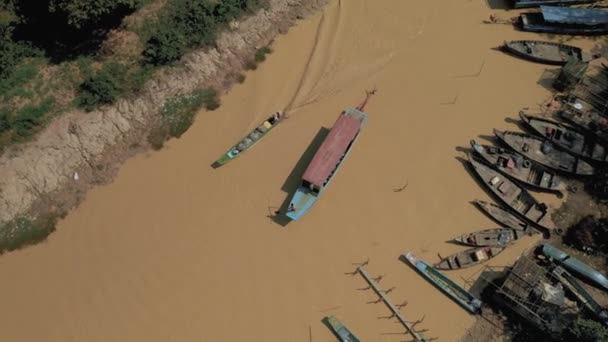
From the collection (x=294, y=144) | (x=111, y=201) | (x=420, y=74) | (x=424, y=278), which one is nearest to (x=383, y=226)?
(x=424, y=278)

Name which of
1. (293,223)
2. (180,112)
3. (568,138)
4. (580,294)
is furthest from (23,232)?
(568,138)

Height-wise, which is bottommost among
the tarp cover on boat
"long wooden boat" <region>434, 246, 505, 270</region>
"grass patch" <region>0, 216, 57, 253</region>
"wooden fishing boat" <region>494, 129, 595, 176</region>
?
"grass patch" <region>0, 216, 57, 253</region>

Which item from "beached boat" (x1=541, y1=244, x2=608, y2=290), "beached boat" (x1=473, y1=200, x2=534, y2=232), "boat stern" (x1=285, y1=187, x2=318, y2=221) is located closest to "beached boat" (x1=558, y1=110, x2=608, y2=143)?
"beached boat" (x1=473, y1=200, x2=534, y2=232)

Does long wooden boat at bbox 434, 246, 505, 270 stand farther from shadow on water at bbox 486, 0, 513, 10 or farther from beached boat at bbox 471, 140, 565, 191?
shadow on water at bbox 486, 0, 513, 10

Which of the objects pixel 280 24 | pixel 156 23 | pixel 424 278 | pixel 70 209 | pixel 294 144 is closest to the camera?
pixel 424 278

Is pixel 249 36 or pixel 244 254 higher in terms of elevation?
pixel 249 36

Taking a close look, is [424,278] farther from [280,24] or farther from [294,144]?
[280,24]

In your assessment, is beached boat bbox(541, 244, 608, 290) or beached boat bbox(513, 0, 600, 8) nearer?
beached boat bbox(541, 244, 608, 290)
